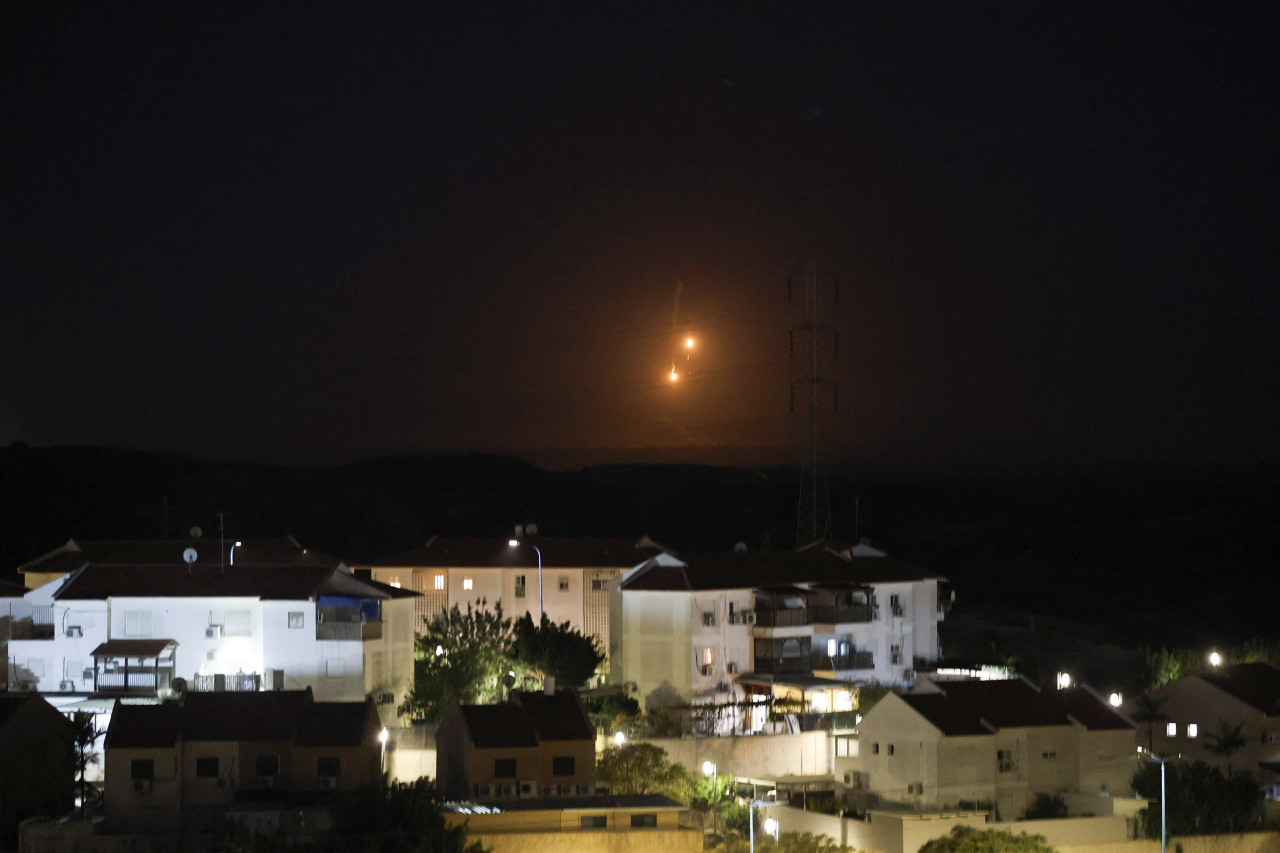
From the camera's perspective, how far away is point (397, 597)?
41156 mm

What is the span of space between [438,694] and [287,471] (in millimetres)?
100197

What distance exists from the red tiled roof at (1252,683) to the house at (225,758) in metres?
23.6

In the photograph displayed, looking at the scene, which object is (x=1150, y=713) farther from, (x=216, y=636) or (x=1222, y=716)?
(x=216, y=636)

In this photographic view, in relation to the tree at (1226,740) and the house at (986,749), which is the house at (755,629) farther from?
the tree at (1226,740)

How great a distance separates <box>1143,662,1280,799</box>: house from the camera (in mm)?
→ 41219

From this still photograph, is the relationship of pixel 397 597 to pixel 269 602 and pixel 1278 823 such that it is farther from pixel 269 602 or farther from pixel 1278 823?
pixel 1278 823

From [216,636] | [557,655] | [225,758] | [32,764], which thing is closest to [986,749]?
[557,655]

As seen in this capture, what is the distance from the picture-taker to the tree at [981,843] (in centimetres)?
3050

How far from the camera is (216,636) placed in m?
38.6

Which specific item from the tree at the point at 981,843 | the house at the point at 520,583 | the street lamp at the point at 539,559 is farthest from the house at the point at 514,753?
the house at the point at 520,583

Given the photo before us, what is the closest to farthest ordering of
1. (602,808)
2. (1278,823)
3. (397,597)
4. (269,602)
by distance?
(602,808), (1278,823), (269,602), (397,597)

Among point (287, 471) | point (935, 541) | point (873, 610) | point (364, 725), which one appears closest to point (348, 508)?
point (287, 471)

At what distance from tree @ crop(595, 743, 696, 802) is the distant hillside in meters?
57.7

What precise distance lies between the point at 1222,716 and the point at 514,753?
2064cm
